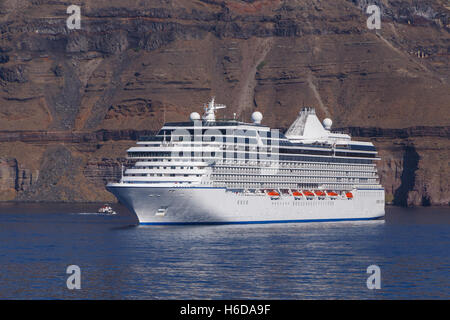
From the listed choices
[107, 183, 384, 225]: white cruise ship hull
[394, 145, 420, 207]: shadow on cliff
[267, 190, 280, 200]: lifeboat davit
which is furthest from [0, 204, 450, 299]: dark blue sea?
[394, 145, 420, 207]: shadow on cliff

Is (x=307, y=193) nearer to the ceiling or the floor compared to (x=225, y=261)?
nearer to the ceiling

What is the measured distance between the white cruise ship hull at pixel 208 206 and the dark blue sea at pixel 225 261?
1.44 m

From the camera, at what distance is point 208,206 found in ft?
303

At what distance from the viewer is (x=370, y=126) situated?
196 m

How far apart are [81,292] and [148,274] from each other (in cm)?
718

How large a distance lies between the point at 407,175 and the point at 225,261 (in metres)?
124

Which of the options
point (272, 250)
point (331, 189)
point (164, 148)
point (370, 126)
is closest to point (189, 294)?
point (272, 250)

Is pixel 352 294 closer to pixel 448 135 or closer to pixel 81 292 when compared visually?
pixel 81 292

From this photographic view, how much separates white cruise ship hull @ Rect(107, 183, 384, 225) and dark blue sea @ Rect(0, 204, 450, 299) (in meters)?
1.44

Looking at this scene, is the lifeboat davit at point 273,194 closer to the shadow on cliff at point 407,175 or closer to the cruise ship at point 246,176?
the cruise ship at point 246,176

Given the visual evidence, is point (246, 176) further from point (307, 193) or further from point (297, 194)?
point (307, 193)

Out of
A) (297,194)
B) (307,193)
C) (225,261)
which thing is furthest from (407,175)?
(225,261)

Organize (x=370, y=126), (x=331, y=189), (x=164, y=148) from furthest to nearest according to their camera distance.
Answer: (x=370, y=126), (x=331, y=189), (x=164, y=148)

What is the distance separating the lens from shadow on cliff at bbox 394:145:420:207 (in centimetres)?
18588
